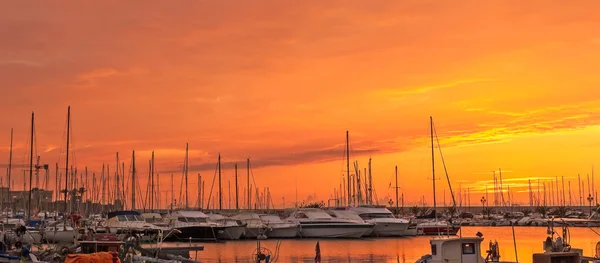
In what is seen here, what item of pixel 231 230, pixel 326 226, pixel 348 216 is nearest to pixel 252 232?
pixel 231 230

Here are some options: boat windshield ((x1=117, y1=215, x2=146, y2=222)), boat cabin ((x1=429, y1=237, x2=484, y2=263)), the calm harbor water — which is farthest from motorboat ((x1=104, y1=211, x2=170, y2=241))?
boat cabin ((x1=429, y1=237, x2=484, y2=263))

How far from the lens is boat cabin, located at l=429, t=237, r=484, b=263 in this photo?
1558 inches

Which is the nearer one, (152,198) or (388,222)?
(388,222)

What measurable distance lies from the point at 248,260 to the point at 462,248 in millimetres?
33332

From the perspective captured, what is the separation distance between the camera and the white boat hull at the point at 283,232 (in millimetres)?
104750

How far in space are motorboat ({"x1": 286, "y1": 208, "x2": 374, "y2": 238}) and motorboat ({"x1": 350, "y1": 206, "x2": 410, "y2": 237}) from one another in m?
2.77

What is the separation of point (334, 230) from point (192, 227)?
20.0 m

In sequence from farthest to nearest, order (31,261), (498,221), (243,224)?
(498,221) < (243,224) < (31,261)

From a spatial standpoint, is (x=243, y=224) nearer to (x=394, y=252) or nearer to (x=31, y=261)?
(x=394, y=252)

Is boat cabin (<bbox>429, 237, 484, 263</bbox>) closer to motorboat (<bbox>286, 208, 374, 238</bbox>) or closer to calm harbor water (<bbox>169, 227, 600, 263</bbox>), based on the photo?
calm harbor water (<bbox>169, 227, 600, 263</bbox>)

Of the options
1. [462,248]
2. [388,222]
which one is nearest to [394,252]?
[388,222]

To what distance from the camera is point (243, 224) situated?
10431cm

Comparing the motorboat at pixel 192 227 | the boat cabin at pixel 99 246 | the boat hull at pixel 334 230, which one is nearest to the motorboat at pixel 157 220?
the motorboat at pixel 192 227

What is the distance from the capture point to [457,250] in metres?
40.1
